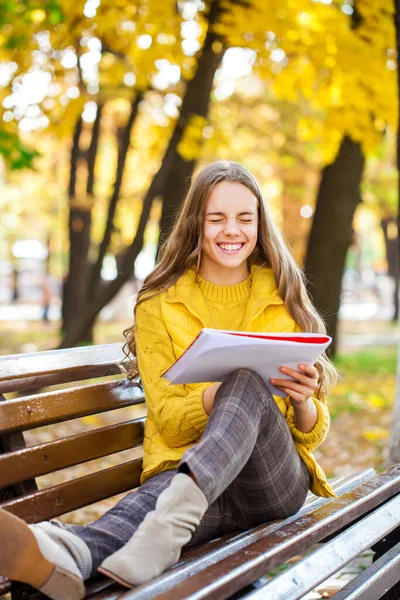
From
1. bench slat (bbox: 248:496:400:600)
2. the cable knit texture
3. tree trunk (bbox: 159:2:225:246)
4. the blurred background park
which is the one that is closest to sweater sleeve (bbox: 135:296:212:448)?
the cable knit texture

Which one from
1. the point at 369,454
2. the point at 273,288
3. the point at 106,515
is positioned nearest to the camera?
the point at 106,515

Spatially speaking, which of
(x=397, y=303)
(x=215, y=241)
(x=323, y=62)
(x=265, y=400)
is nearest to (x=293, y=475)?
(x=265, y=400)

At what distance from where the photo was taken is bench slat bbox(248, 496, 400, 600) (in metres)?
2.09

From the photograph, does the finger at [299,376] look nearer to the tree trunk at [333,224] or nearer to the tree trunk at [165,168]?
the tree trunk at [165,168]

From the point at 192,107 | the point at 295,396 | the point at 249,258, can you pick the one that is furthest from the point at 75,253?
the point at 295,396

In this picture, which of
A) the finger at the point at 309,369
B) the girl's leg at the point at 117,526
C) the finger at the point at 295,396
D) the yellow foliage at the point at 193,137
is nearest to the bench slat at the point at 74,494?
the girl's leg at the point at 117,526

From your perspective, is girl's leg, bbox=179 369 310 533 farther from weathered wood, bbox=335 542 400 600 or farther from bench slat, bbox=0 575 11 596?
bench slat, bbox=0 575 11 596

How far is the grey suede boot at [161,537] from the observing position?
2055mm

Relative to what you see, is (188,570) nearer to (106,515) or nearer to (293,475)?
(106,515)

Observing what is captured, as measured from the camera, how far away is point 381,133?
7.70 meters

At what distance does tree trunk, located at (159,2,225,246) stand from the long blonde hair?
3358 mm

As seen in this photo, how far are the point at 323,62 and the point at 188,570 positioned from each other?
209 inches

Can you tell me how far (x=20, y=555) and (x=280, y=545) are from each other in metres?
0.74

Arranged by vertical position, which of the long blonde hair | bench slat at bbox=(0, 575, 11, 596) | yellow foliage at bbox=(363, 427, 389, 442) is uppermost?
the long blonde hair
